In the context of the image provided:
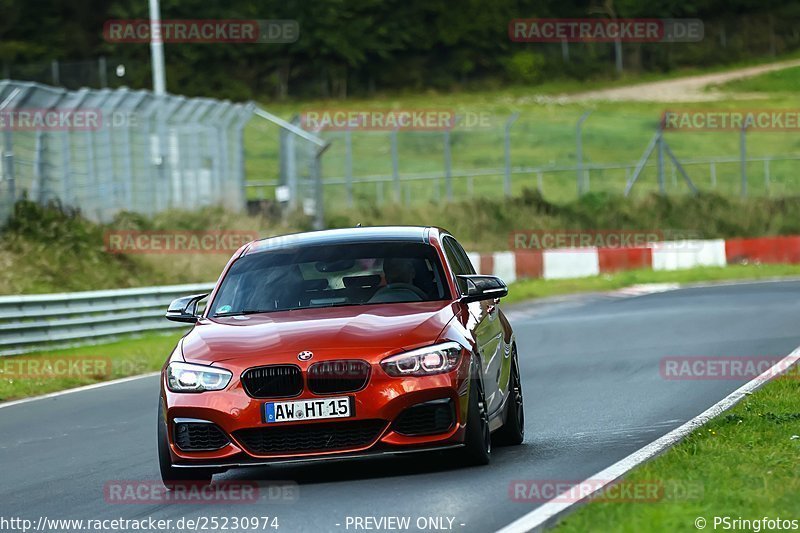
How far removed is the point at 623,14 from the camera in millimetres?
88750

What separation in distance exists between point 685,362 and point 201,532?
29.4 feet

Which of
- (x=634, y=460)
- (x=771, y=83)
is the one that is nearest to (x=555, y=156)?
(x=771, y=83)

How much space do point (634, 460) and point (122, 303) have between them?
1393cm

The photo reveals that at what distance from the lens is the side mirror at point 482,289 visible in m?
10.0

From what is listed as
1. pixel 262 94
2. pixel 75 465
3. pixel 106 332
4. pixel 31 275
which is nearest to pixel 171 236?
pixel 31 275

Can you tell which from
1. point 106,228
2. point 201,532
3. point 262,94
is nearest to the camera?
point 201,532

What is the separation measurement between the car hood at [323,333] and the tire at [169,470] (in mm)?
391

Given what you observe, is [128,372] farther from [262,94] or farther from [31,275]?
[262,94]

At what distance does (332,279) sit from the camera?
33.4ft

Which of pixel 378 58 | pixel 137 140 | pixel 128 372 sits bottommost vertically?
pixel 128 372

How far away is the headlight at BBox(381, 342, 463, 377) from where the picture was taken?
29.3ft

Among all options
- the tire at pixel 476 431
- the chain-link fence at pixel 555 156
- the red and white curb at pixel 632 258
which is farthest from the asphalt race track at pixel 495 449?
the chain-link fence at pixel 555 156

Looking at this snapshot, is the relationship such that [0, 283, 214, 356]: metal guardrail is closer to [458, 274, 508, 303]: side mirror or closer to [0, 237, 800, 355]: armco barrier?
[0, 237, 800, 355]: armco barrier

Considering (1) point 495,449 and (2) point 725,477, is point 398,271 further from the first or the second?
(2) point 725,477
